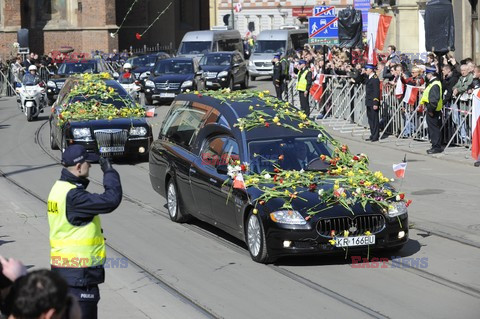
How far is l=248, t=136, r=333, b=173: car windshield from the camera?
12.9 metres

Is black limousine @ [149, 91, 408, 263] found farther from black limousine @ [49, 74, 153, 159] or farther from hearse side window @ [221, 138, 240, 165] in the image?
black limousine @ [49, 74, 153, 159]

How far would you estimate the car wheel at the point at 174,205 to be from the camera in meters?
14.7

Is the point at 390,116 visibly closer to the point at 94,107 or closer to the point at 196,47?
the point at 94,107

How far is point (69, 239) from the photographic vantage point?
26.0ft

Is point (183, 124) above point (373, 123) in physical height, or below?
above

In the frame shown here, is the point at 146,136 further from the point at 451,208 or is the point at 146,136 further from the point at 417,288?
the point at 417,288

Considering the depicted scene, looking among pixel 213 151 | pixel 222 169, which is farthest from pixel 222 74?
pixel 222 169

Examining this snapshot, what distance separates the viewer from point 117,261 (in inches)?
492

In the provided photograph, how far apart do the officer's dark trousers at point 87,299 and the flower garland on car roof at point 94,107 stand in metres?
14.1

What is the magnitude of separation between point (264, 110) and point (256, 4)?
73.3 m

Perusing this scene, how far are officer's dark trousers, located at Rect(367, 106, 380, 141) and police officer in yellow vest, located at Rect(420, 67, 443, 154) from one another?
7.58 ft

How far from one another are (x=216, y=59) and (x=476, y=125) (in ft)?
75.5

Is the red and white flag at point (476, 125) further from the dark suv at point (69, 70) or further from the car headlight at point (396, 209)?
the dark suv at point (69, 70)

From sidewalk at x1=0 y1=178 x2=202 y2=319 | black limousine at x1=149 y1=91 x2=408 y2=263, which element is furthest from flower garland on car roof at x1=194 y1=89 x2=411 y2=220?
sidewalk at x1=0 y1=178 x2=202 y2=319
